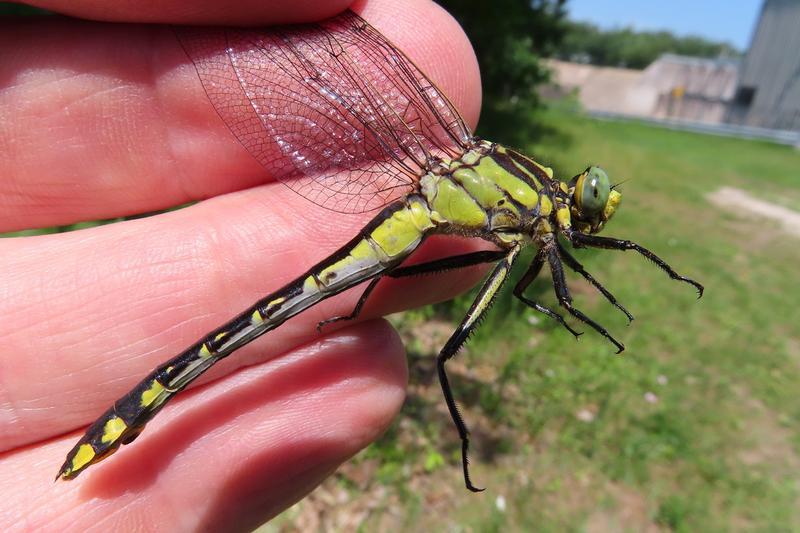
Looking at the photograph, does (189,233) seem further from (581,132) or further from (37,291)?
(581,132)

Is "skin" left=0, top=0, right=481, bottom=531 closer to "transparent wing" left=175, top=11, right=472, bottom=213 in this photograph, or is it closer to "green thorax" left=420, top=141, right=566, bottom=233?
"transparent wing" left=175, top=11, right=472, bottom=213

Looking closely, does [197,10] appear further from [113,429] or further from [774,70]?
[774,70]

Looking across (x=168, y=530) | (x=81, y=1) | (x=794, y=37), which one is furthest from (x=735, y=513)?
(x=794, y=37)

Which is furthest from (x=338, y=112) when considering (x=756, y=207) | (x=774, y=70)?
(x=774, y=70)

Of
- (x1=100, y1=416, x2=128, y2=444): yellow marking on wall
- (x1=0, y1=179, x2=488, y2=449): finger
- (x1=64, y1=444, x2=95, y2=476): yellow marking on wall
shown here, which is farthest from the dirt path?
(x1=64, y1=444, x2=95, y2=476): yellow marking on wall

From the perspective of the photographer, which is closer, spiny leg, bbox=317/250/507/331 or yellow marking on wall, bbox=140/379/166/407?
yellow marking on wall, bbox=140/379/166/407
